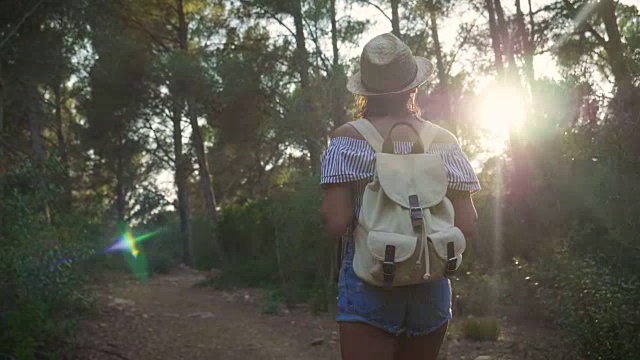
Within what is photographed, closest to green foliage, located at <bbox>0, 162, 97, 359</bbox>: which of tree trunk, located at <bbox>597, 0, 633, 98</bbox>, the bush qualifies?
the bush

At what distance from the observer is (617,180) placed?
4.46 meters

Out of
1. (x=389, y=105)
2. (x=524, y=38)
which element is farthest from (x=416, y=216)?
(x=524, y=38)

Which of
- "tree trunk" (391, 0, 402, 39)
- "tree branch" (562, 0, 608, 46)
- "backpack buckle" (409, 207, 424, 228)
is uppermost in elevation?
"tree trunk" (391, 0, 402, 39)

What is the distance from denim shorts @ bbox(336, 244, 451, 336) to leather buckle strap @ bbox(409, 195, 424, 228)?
0.21 meters

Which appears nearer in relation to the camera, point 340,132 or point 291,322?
point 340,132

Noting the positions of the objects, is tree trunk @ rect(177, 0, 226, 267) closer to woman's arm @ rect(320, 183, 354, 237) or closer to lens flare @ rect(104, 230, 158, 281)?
lens flare @ rect(104, 230, 158, 281)

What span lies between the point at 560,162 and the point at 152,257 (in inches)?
580

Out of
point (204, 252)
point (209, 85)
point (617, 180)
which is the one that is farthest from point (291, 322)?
point (204, 252)

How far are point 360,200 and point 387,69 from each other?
45cm

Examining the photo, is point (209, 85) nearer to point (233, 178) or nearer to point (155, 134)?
point (155, 134)

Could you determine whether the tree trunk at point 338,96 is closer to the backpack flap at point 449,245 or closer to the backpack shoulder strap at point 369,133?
the backpack shoulder strap at point 369,133

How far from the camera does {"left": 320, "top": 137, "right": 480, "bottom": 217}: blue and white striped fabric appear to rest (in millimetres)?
1892

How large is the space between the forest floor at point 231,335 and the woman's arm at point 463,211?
333cm

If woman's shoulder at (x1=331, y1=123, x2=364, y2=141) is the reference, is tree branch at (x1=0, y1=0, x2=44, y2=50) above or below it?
above
